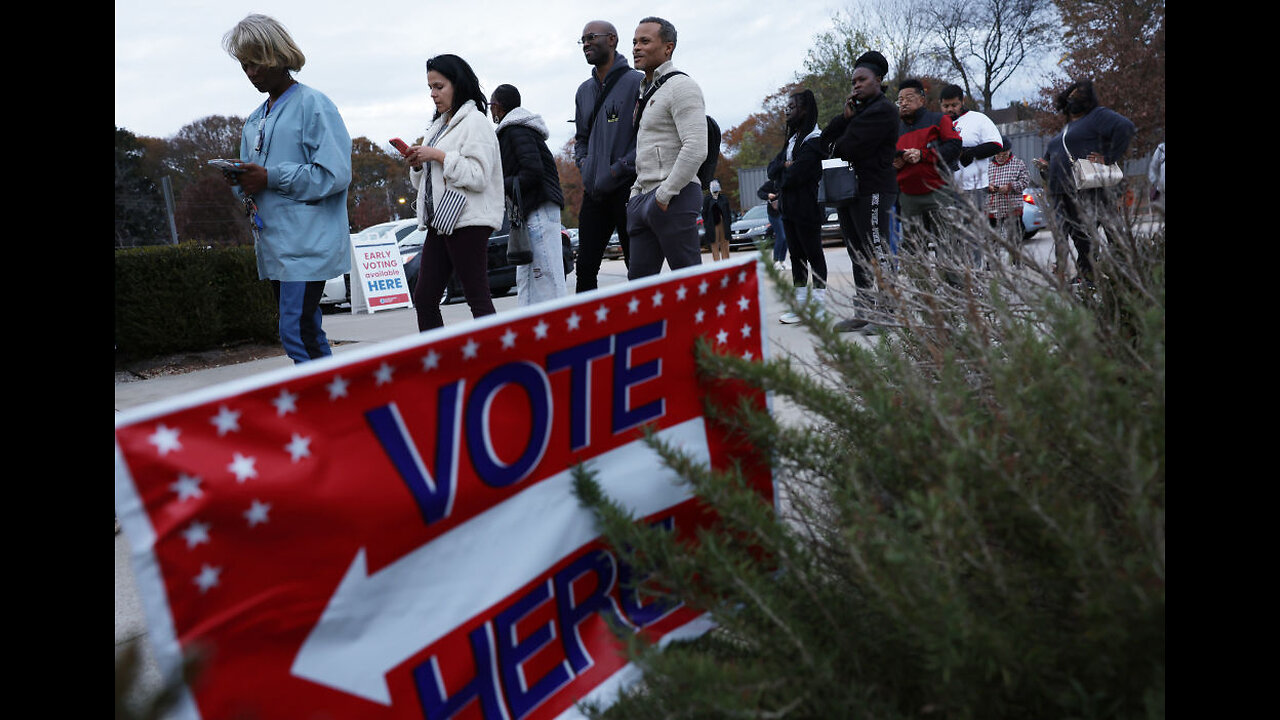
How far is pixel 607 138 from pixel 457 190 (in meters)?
1.13

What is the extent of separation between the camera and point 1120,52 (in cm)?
2847

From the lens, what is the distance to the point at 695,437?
6.45 ft

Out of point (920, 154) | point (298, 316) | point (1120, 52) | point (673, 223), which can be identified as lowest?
point (298, 316)

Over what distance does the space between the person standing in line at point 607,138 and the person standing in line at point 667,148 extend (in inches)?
17.1

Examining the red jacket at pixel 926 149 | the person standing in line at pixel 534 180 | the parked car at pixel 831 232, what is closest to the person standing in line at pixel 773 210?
the red jacket at pixel 926 149

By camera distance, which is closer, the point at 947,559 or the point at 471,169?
the point at 947,559

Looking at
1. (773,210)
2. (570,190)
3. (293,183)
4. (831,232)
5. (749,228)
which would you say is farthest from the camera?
(570,190)

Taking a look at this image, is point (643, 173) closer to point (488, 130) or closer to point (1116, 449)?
point (488, 130)

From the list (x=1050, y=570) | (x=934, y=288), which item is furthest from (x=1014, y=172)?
(x=1050, y=570)

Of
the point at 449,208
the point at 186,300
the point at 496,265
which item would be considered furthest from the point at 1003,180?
the point at 496,265

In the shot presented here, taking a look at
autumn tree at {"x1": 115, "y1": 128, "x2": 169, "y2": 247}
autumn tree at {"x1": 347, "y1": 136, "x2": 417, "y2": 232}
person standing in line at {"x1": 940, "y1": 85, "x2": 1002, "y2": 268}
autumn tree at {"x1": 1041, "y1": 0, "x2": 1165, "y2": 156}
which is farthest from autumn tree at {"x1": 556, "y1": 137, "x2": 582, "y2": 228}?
person standing in line at {"x1": 940, "y1": 85, "x2": 1002, "y2": 268}

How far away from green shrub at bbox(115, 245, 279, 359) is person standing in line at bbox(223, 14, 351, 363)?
3.65 meters

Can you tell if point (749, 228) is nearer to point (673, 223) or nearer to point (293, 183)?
point (673, 223)

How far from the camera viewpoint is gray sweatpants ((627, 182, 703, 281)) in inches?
183
